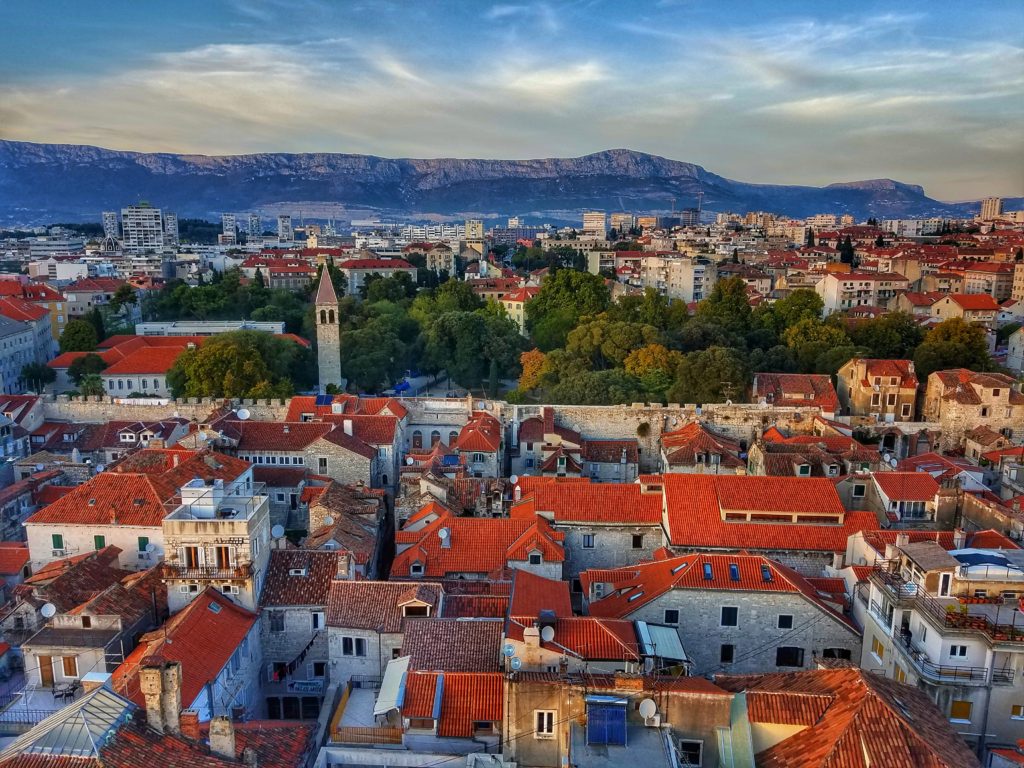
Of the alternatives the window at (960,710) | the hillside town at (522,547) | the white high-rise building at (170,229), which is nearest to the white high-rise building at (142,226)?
the white high-rise building at (170,229)

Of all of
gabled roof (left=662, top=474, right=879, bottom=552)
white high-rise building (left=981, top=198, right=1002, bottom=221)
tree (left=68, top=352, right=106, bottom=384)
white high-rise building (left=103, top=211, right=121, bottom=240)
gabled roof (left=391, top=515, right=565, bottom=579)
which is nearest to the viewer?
gabled roof (left=391, top=515, right=565, bottom=579)

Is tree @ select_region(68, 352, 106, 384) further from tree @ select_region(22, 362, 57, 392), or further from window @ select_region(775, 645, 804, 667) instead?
window @ select_region(775, 645, 804, 667)

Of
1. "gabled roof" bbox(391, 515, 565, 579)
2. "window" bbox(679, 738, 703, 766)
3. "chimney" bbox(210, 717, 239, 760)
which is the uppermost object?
"chimney" bbox(210, 717, 239, 760)

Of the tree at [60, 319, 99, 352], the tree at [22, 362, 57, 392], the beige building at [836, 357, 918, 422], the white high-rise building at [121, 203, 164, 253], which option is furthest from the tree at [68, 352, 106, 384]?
the white high-rise building at [121, 203, 164, 253]

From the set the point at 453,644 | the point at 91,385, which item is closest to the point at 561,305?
the point at 91,385

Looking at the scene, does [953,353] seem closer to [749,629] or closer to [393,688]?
[749,629]

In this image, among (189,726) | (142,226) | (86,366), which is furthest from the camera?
(142,226)
